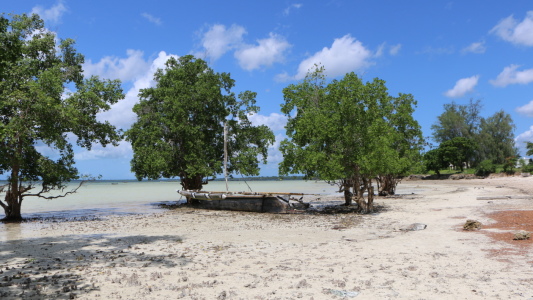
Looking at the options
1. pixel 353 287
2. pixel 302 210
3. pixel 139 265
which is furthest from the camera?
pixel 302 210

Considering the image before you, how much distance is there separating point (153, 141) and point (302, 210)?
12.7 meters

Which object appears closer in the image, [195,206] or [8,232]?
[8,232]

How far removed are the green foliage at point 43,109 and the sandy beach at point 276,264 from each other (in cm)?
636

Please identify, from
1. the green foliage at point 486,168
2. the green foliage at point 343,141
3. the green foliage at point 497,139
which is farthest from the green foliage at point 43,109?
the green foliage at point 497,139

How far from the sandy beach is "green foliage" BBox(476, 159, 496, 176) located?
66755 mm

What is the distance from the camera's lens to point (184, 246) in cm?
1245

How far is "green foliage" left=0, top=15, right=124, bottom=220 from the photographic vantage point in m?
19.2

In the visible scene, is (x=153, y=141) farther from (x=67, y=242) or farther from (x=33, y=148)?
(x=67, y=242)

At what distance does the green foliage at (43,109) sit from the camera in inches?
755

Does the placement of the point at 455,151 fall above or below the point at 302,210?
above

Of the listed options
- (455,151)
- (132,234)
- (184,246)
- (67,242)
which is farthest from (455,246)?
(455,151)

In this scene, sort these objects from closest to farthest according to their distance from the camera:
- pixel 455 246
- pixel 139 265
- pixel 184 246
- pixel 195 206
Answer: pixel 139 265 < pixel 455 246 < pixel 184 246 < pixel 195 206

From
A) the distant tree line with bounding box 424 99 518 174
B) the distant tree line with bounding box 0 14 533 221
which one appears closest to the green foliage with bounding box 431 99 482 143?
the distant tree line with bounding box 424 99 518 174

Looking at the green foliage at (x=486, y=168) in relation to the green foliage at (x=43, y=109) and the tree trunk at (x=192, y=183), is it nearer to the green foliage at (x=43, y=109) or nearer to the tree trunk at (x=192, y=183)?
the tree trunk at (x=192, y=183)
